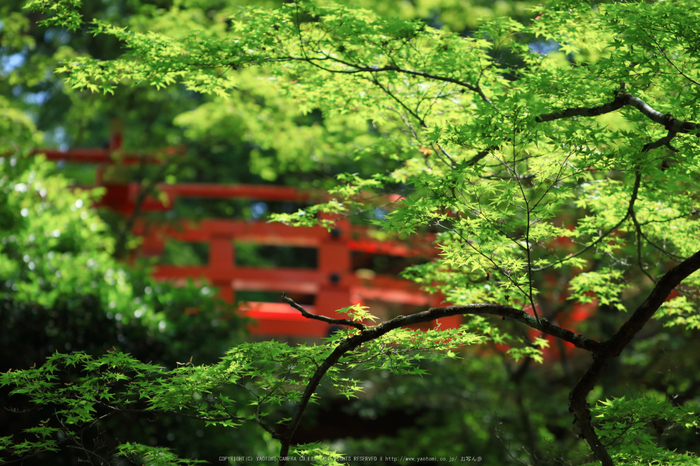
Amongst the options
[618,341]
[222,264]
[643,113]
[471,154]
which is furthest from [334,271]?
[643,113]

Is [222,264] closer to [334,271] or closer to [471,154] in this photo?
[334,271]

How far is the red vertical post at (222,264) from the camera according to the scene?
7289 mm

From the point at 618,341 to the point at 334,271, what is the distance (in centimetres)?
460

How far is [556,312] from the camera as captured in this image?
6832 mm

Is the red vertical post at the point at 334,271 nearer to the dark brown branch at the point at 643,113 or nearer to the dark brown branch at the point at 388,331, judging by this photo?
the dark brown branch at the point at 388,331

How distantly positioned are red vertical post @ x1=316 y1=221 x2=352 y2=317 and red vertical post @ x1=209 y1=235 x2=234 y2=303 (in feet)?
3.57

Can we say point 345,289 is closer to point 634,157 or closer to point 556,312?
point 556,312

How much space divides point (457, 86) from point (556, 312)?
4034 mm

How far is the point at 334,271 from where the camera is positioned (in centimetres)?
727

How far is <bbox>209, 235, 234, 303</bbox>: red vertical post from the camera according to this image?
7289 millimetres

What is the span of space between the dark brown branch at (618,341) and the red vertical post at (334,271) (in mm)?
4230

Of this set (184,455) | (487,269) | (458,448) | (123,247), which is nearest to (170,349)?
(184,455)

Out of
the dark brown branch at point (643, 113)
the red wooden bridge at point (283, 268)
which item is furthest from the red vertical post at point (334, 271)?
the dark brown branch at point (643, 113)

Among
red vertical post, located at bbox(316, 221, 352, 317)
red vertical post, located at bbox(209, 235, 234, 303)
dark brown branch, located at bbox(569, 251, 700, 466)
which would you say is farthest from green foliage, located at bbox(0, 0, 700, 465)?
red vertical post, located at bbox(209, 235, 234, 303)
